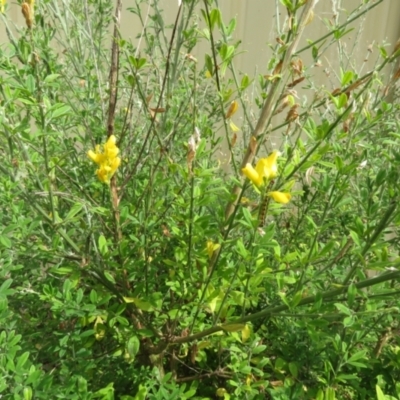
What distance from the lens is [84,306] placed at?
0.84m

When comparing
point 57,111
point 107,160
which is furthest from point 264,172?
point 57,111

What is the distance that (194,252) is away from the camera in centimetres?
93

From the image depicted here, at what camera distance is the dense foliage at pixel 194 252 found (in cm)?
78

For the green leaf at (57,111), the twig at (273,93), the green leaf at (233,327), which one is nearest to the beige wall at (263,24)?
the twig at (273,93)

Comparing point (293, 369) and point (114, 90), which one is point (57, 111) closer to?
point (114, 90)

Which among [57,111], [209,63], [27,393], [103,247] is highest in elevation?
[209,63]

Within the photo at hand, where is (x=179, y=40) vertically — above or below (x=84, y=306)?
above

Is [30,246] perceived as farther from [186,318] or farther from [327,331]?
[327,331]

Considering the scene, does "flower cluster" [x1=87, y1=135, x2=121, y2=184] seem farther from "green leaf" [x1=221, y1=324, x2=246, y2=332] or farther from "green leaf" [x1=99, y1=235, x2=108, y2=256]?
"green leaf" [x1=221, y1=324, x2=246, y2=332]

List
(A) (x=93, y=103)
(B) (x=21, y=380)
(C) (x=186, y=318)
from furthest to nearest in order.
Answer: (A) (x=93, y=103) → (C) (x=186, y=318) → (B) (x=21, y=380)

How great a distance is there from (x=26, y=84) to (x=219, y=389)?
67cm

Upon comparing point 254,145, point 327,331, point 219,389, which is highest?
point 254,145

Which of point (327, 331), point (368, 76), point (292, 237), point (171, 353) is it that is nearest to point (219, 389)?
point (171, 353)

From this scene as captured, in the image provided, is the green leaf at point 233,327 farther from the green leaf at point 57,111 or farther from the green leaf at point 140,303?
the green leaf at point 57,111
